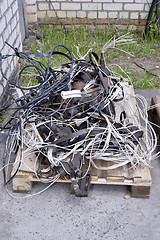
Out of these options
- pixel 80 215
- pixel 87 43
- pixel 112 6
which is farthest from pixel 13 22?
pixel 80 215

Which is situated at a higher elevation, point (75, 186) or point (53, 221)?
point (75, 186)

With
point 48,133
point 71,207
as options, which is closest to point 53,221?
Result: point 71,207

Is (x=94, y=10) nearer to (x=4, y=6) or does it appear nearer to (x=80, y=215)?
(x=4, y=6)

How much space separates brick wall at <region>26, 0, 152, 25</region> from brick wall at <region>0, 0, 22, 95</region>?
1.39 meters

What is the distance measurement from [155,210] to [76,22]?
407cm

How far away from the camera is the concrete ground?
188cm

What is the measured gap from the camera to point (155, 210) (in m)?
2.06

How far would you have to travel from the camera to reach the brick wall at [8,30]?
10.1 feet

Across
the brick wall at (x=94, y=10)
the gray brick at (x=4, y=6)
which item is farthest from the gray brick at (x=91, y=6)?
the gray brick at (x=4, y=6)

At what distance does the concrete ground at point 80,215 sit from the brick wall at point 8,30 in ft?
4.74

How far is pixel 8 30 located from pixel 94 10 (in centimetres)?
232

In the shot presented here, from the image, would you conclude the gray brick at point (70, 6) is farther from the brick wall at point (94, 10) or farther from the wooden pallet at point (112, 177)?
the wooden pallet at point (112, 177)

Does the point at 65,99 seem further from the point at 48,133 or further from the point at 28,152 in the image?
the point at 28,152

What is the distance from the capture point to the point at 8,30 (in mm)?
3338
